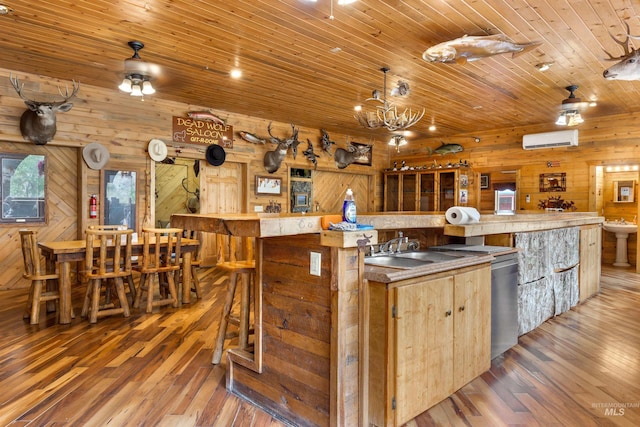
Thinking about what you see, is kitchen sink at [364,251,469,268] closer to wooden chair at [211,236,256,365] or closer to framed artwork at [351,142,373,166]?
wooden chair at [211,236,256,365]

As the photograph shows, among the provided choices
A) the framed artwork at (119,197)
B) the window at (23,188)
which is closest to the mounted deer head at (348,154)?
the framed artwork at (119,197)

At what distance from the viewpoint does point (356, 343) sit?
2129mm

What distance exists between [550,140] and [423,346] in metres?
7.05

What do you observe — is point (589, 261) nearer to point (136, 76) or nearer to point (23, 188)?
point (136, 76)

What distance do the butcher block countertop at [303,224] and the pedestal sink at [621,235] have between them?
14.7 ft

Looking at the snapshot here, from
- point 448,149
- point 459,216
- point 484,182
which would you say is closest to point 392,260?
point 459,216

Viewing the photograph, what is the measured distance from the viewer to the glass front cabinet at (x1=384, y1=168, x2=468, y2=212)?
8.87 meters

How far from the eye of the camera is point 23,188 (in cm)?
529

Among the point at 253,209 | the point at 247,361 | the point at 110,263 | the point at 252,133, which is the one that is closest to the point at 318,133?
the point at 252,133

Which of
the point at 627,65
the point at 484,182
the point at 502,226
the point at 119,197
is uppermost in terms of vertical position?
the point at 627,65

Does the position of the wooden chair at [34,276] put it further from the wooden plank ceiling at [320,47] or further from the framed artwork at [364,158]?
the framed artwork at [364,158]

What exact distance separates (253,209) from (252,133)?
1448 millimetres

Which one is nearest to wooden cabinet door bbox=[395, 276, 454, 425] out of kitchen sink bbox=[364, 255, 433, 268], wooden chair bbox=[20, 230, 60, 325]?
kitchen sink bbox=[364, 255, 433, 268]

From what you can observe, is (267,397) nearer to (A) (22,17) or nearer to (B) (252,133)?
(A) (22,17)
